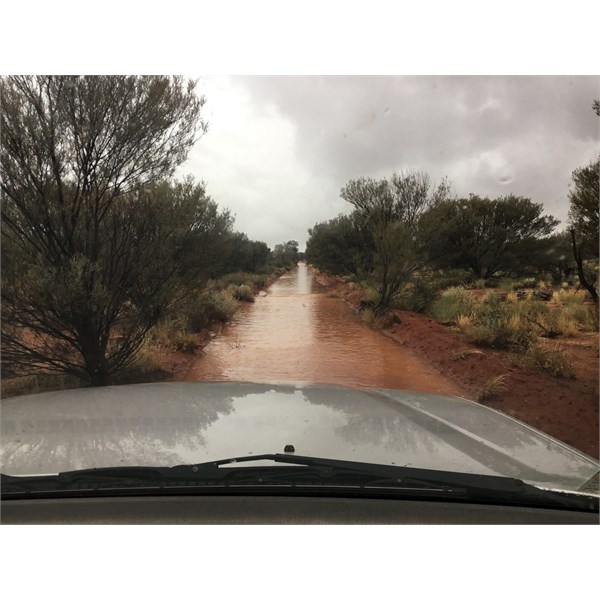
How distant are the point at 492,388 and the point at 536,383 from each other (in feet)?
2.93

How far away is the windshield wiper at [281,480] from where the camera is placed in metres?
2.30

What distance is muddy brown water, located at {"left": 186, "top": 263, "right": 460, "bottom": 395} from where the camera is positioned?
945cm

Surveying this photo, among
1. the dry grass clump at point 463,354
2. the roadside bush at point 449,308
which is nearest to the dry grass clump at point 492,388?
the dry grass clump at point 463,354

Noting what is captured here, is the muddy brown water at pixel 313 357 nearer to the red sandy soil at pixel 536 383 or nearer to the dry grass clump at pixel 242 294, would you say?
the red sandy soil at pixel 536 383

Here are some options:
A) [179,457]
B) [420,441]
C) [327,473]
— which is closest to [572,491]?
Result: [420,441]

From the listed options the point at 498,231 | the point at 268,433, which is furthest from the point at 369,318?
the point at 498,231

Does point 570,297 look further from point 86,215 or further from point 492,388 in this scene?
point 86,215

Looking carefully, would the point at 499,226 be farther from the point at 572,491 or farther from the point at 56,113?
the point at 572,491

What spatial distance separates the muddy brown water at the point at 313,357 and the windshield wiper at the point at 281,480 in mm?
3537

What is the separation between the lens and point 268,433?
117 inches

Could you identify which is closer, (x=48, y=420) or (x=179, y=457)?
(x=179, y=457)

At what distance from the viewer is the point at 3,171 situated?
6.18 metres

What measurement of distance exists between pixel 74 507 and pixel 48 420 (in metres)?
1.16

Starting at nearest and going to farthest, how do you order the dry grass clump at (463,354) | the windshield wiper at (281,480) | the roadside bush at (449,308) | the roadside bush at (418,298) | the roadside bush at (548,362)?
the windshield wiper at (281,480), the roadside bush at (548,362), the dry grass clump at (463,354), the roadside bush at (449,308), the roadside bush at (418,298)
